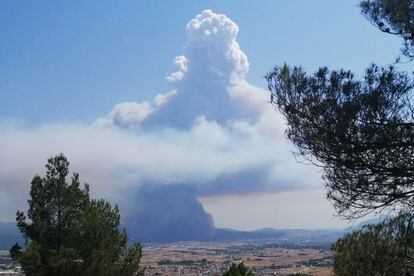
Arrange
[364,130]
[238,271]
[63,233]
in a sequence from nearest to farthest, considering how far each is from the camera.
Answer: [364,130] → [63,233] → [238,271]

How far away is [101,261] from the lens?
1499 centimetres

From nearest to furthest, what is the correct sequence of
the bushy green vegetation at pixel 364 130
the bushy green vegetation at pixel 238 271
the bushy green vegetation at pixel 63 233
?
the bushy green vegetation at pixel 364 130 → the bushy green vegetation at pixel 63 233 → the bushy green vegetation at pixel 238 271

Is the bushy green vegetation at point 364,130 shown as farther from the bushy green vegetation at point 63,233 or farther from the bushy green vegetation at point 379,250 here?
the bushy green vegetation at point 63,233

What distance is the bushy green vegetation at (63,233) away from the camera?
14773mm

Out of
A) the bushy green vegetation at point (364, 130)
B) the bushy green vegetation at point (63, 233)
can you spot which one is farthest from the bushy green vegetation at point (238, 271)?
the bushy green vegetation at point (364, 130)

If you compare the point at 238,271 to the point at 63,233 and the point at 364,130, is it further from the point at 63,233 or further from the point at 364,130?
the point at 364,130

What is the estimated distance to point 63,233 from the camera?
51.1ft

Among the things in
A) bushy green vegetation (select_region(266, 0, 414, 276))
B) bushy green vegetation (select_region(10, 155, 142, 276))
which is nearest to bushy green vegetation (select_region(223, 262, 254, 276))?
bushy green vegetation (select_region(10, 155, 142, 276))

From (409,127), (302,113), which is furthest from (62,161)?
(409,127)

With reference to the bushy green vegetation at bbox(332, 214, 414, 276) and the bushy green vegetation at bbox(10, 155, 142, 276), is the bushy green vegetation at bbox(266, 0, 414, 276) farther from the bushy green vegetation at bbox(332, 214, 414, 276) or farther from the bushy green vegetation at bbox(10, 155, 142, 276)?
the bushy green vegetation at bbox(10, 155, 142, 276)

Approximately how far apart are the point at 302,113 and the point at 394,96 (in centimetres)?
184

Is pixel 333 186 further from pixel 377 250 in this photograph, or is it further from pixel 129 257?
pixel 129 257

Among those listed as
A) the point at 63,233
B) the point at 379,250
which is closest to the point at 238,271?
the point at 63,233

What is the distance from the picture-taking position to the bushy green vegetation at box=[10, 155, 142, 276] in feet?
48.5
